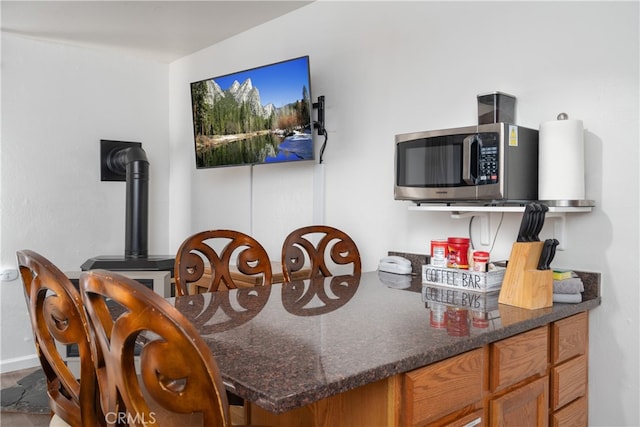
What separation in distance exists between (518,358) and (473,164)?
2.44 ft

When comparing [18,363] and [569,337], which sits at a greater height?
[569,337]

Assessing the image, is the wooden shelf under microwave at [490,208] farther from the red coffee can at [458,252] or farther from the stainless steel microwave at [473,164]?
the red coffee can at [458,252]

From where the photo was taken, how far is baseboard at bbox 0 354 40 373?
3.60 m

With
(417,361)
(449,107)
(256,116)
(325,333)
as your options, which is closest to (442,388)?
(417,361)

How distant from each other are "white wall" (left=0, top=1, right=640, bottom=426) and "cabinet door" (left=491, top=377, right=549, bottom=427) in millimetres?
459

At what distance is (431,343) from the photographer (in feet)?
3.97

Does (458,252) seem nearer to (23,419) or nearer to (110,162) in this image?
(23,419)

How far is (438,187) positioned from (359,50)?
115 cm

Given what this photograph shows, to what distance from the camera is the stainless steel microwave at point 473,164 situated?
6.08 feet

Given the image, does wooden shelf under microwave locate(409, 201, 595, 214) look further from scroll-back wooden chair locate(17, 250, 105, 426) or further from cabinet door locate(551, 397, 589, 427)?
scroll-back wooden chair locate(17, 250, 105, 426)

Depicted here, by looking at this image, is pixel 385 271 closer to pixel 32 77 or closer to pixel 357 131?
pixel 357 131

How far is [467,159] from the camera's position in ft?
6.34

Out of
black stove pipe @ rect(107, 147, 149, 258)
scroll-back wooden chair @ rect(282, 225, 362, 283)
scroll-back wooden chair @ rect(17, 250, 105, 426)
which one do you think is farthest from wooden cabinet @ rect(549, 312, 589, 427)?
black stove pipe @ rect(107, 147, 149, 258)

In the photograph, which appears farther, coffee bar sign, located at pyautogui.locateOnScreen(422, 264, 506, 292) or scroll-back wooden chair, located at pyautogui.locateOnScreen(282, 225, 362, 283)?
scroll-back wooden chair, located at pyautogui.locateOnScreen(282, 225, 362, 283)
